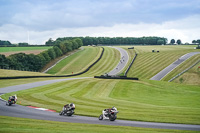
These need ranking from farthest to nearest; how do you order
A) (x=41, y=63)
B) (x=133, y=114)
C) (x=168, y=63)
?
(x=41, y=63) → (x=168, y=63) → (x=133, y=114)

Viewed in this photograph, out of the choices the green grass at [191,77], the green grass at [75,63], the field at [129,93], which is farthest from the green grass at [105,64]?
the green grass at [191,77]

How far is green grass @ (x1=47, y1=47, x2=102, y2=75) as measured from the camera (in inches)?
4599

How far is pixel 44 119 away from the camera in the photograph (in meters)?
24.4

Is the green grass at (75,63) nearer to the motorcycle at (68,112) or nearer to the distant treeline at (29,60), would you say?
the distant treeline at (29,60)

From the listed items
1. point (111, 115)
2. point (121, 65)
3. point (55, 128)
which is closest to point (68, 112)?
point (111, 115)

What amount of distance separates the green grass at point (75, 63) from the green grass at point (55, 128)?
8776 centimetres

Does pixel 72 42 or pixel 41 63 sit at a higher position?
pixel 72 42

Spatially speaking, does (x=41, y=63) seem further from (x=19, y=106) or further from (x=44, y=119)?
(x=44, y=119)

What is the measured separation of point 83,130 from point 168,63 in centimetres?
9402

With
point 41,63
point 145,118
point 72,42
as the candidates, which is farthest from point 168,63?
point 145,118

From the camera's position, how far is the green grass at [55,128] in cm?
1928

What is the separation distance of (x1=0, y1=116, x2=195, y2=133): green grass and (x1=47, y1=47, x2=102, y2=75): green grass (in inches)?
3455

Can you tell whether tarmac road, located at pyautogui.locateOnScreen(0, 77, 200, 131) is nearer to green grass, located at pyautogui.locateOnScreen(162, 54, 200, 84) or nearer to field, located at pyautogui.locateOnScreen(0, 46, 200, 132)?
field, located at pyautogui.locateOnScreen(0, 46, 200, 132)

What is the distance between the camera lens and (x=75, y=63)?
131 m
